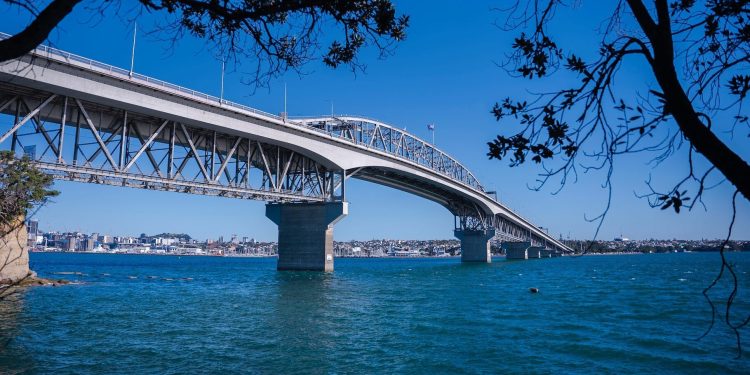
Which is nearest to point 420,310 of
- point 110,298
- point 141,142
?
Result: point 110,298

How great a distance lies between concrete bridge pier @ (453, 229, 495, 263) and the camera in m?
117

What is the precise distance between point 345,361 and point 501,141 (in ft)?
35.1

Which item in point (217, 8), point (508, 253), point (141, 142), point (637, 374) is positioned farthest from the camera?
point (508, 253)

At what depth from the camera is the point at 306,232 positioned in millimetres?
61094

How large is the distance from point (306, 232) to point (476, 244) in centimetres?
6802

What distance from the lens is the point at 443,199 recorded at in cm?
11100

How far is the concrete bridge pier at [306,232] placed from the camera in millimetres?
59969

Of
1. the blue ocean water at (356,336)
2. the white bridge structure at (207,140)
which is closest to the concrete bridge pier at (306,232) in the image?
the white bridge structure at (207,140)

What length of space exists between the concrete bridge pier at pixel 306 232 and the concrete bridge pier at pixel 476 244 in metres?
63.9

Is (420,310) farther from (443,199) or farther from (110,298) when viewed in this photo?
(443,199)

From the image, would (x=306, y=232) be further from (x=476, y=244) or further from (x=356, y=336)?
(x=476, y=244)

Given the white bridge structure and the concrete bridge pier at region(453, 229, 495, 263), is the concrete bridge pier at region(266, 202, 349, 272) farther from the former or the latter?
the concrete bridge pier at region(453, 229, 495, 263)

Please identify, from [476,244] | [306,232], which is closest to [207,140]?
[306,232]

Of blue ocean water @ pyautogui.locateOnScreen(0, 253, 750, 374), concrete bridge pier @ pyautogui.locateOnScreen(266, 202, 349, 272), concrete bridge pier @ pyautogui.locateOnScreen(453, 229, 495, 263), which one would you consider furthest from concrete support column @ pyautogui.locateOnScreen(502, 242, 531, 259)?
blue ocean water @ pyautogui.locateOnScreen(0, 253, 750, 374)
